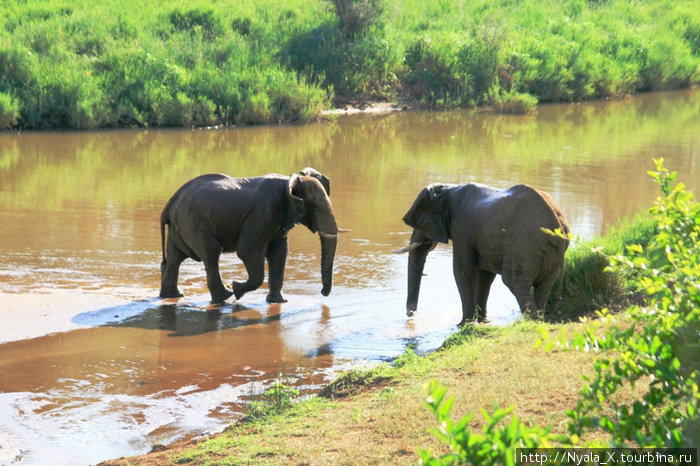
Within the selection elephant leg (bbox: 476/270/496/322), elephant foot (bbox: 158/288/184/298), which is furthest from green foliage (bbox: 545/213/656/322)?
elephant foot (bbox: 158/288/184/298)

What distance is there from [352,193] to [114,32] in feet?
41.5

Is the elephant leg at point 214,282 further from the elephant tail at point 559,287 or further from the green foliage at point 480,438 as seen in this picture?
the green foliage at point 480,438

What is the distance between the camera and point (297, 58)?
93.5ft

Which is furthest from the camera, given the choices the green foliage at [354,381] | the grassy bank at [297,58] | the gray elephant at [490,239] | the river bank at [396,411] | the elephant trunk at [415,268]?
the grassy bank at [297,58]

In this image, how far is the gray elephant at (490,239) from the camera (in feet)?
29.6

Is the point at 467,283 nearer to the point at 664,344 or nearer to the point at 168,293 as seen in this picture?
the point at 168,293

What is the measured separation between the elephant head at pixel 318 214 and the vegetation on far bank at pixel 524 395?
2712 millimetres

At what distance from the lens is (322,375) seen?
849 cm

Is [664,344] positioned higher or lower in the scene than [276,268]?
higher

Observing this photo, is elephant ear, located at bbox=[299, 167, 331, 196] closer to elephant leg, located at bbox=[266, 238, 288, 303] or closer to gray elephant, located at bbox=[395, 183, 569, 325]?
elephant leg, located at bbox=[266, 238, 288, 303]

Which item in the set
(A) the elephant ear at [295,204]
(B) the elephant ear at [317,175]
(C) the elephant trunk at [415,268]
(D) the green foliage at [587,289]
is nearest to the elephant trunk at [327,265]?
(A) the elephant ear at [295,204]

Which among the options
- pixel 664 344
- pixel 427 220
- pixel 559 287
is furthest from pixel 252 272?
pixel 664 344

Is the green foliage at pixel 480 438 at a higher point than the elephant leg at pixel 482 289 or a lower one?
higher

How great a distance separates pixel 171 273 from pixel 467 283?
3.35 m
